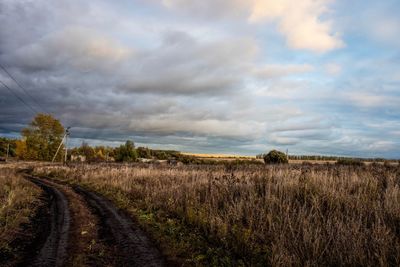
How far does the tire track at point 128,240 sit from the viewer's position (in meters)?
6.50

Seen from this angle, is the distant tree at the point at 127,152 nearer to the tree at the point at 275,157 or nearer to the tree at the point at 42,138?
the tree at the point at 42,138

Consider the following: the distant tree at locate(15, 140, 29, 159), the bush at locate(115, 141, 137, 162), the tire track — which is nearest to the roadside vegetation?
the tire track

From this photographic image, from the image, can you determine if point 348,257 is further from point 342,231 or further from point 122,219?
point 122,219

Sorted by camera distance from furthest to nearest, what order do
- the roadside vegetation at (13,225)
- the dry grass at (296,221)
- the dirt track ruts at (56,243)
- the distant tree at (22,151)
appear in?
the distant tree at (22,151)
the roadside vegetation at (13,225)
the dirt track ruts at (56,243)
the dry grass at (296,221)

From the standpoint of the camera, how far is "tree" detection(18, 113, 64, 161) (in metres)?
92.6

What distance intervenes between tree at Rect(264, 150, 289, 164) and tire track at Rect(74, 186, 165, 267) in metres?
48.8

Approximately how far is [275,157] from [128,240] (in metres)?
53.3

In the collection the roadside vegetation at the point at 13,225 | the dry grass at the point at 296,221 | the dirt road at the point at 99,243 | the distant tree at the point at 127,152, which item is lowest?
the roadside vegetation at the point at 13,225

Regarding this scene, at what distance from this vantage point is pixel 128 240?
812 cm

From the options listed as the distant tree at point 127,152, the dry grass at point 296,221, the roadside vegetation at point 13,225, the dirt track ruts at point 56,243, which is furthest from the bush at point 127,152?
the dirt track ruts at point 56,243

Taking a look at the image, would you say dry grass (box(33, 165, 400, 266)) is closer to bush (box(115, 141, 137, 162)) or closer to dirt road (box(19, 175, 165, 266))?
dirt road (box(19, 175, 165, 266))

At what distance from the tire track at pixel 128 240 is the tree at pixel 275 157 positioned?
4884 cm

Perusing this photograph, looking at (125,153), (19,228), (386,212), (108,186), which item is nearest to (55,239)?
(19,228)

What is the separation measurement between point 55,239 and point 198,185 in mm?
7204
